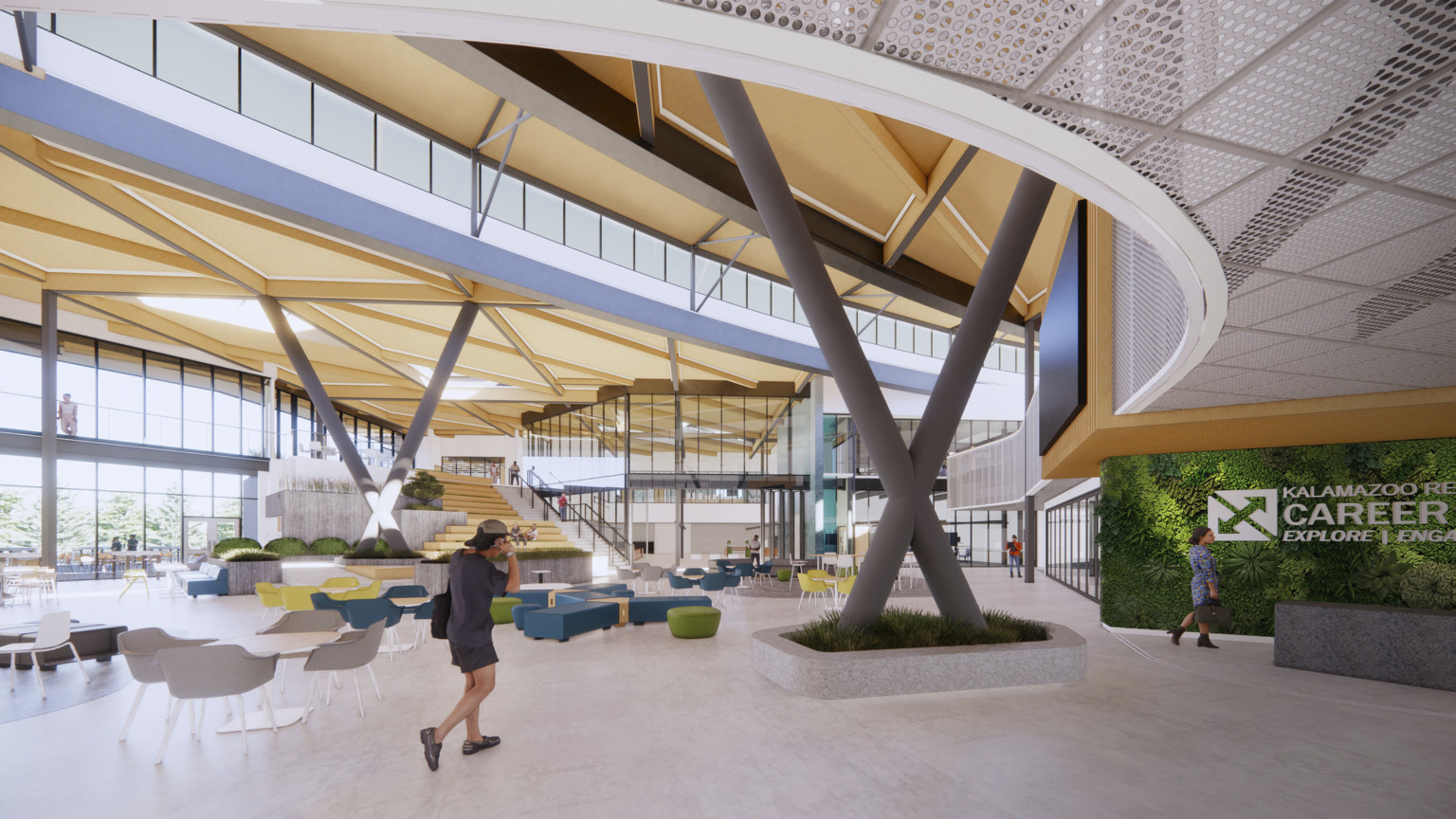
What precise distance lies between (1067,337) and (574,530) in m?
22.4

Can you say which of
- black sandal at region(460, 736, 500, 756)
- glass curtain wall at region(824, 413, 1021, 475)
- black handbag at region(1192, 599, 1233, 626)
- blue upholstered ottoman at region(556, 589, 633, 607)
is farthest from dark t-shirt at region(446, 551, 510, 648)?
glass curtain wall at region(824, 413, 1021, 475)

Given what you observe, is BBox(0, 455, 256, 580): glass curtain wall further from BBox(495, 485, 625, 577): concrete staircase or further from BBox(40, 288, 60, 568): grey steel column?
BBox(495, 485, 625, 577): concrete staircase

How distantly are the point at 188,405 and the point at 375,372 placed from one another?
6014 mm

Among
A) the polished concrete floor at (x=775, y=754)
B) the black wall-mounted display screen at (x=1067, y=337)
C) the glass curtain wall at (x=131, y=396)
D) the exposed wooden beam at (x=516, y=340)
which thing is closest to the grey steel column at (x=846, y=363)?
the polished concrete floor at (x=775, y=754)

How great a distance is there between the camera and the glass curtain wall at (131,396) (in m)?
21.3

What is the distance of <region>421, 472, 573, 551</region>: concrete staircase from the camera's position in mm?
24531

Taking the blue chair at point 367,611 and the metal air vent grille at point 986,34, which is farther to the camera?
the blue chair at point 367,611

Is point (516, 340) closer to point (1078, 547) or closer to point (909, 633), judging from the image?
point (909, 633)

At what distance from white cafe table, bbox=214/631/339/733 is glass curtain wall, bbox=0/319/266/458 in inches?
742

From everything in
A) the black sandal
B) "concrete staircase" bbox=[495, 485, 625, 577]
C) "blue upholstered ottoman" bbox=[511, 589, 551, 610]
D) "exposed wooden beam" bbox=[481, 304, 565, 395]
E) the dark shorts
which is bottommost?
"concrete staircase" bbox=[495, 485, 625, 577]

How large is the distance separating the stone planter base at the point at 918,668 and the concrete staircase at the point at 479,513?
16.6m

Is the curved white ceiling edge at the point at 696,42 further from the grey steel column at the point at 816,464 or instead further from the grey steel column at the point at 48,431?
the grey steel column at the point at 816,464

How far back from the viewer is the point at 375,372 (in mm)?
29578

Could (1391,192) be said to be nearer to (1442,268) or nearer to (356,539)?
(1442,268)
